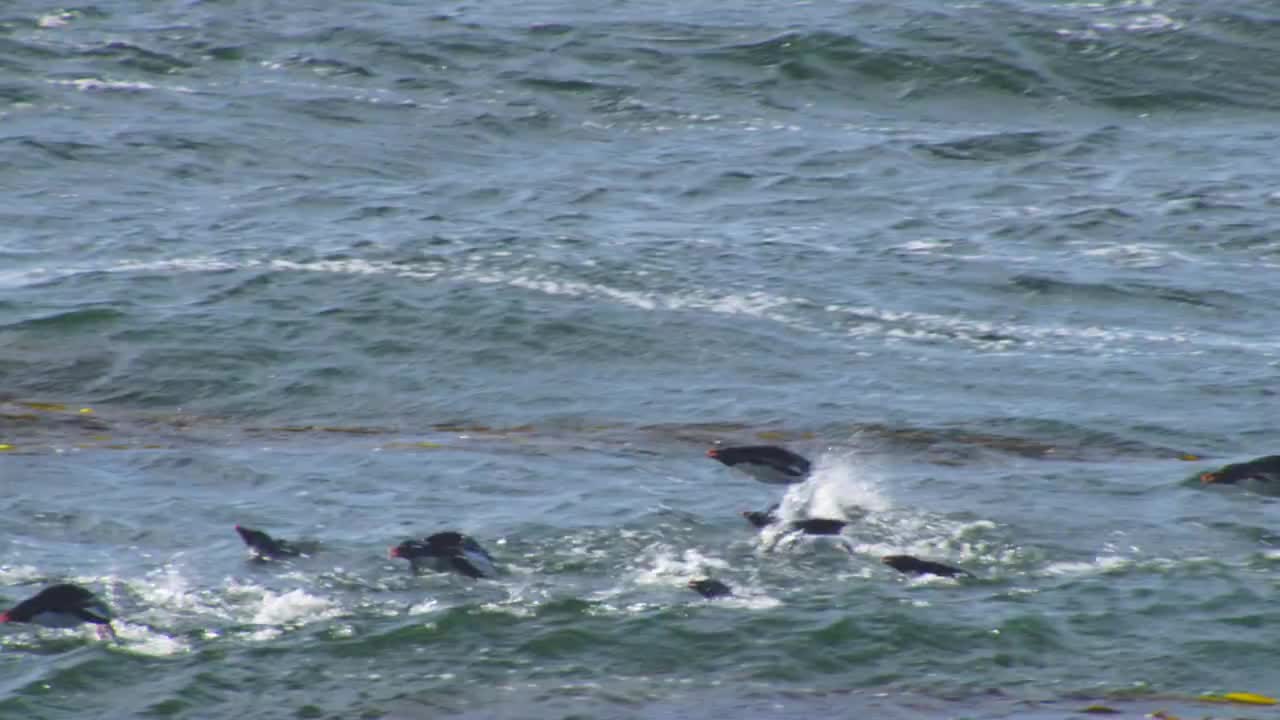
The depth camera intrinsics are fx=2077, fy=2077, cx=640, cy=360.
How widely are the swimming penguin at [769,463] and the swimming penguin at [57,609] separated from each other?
13.5 ft

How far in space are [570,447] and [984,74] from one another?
1553 centimetres

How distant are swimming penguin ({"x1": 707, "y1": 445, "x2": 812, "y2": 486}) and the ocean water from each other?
28cm

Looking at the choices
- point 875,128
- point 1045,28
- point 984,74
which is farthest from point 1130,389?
point 1045,28

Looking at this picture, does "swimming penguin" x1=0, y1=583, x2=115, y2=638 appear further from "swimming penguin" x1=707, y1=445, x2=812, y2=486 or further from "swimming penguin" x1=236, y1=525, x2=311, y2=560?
"swimming penguin" x1=707, y1=445, x2=812, y2=486

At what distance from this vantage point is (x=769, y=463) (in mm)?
12797

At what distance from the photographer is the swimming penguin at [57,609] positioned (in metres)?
10.3

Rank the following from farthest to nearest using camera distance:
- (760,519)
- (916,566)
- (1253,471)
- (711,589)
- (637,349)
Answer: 1. (637,349)
2. (1253,471)
3. (760,519)
4. (916,566)
5. (711,589)

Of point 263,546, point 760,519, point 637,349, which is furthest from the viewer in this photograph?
point 637,349

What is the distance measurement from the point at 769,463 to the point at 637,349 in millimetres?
4738

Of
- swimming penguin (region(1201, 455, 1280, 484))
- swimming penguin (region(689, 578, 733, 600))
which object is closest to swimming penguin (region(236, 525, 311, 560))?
swimming penguin (region(689, 578, 733, 600))

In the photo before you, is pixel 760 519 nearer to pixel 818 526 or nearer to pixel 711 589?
pixel 818 526

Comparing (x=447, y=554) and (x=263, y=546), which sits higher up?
(x=447, y=554)

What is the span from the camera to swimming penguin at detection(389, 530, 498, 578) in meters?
11.1

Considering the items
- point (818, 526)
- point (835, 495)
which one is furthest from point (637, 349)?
point (818, 526)
